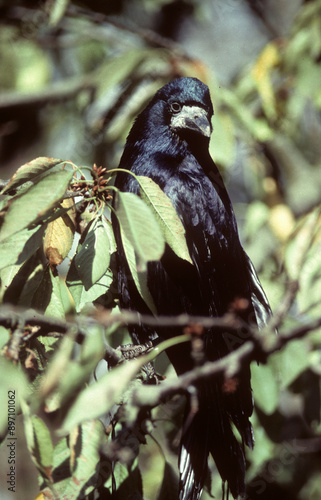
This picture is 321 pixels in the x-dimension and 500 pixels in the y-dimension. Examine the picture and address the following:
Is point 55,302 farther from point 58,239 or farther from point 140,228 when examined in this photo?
point 140,228

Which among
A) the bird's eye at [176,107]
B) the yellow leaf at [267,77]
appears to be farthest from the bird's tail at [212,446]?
the yellow leaf at [267,77]

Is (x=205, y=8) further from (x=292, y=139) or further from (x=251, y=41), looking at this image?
(x=292, y=139)

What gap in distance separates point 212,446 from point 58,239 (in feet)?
3.48

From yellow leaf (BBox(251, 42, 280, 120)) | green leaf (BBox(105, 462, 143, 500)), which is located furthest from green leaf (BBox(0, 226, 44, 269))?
yellow leaf (BBox(251, 42, 280, 120))

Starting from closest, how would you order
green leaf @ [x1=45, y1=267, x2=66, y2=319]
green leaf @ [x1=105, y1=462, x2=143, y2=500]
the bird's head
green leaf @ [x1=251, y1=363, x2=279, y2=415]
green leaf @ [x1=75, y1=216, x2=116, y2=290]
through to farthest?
1. green leaf @ [x1=75, y1=216, x2=116, y2=290]
2. green leaf @ [x1=45, y1=267, x2=66, y2=319]
3. green leaf @ [x1=105, y1=462, x2=143, y2=500]
4. green leaf @ [x1=251, y1=363, x2=279, y2=415]
5. the bird's head

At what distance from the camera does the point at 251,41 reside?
605 cm

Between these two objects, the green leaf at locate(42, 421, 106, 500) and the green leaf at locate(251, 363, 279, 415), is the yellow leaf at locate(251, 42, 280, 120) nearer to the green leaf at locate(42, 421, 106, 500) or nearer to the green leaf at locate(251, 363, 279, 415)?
the green leaf at locate(251, 363, 279, 415)

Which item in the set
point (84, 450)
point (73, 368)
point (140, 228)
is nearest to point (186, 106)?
point (140, 228)

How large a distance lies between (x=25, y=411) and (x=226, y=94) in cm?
250

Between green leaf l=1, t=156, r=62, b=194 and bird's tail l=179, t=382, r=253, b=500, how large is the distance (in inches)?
39.8

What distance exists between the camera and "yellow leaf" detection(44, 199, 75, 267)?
1.71 m

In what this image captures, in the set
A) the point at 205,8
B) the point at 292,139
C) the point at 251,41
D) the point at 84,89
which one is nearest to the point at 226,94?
the point at 84,89

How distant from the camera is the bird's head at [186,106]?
104 inches

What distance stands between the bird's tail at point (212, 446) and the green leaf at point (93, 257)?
2.58ft
